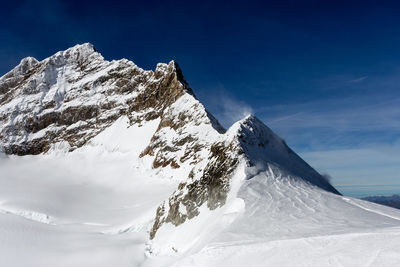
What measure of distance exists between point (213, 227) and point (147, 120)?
2393 inches

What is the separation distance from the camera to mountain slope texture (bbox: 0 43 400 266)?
14562 millimetres

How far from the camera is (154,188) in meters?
50.8

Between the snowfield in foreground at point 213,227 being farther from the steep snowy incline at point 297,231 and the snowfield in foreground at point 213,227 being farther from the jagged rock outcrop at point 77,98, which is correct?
the jagged rock outcrop at point 77,98

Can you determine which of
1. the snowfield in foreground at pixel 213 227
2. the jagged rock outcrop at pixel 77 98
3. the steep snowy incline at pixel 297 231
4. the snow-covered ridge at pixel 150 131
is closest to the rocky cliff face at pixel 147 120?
the snow-covered ridge at pixel 150 131

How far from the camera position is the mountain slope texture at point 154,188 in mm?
14562

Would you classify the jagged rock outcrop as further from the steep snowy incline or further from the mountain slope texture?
the steep snowy incline

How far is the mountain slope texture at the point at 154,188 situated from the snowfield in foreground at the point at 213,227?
0.29ft

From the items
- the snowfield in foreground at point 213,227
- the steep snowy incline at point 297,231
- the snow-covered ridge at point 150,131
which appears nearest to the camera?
the steep snowy incline at point 297,231

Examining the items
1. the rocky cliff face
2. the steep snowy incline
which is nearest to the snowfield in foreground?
the steep snowy incline

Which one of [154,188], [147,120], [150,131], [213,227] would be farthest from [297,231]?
[147,120]

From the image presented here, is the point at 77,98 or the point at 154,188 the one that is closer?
the point at 154,188

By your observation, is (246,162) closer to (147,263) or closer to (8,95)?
(147,263)

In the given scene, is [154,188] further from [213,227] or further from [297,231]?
[297,231]

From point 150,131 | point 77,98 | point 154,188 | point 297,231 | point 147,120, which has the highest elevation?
point 77,98
